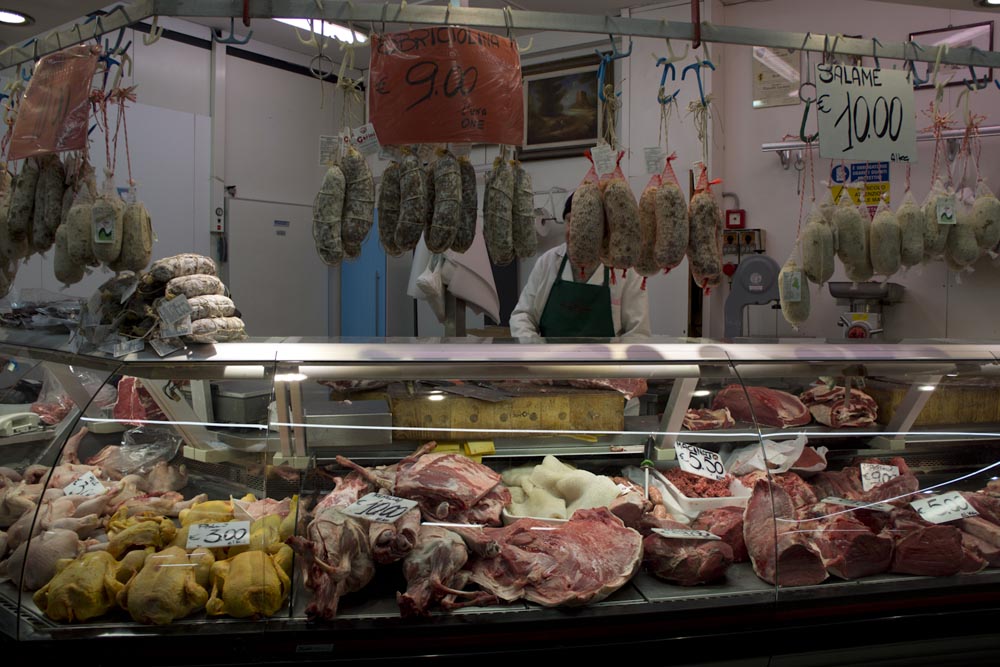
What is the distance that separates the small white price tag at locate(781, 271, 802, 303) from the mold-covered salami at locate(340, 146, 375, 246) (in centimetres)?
161

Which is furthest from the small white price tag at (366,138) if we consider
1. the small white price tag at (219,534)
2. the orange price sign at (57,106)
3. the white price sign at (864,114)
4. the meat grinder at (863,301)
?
the meat grinder at (863,301)

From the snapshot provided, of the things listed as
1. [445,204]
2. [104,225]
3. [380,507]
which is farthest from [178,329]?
[445,204]

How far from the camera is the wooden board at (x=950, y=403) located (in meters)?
2.76

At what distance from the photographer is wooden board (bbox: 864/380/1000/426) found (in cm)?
276

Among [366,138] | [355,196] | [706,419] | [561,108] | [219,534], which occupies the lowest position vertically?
[219,534]

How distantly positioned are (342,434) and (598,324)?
2.59 m

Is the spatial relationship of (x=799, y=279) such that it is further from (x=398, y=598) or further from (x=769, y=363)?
(x=398, y=598)

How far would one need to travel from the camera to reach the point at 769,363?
2.53 metres

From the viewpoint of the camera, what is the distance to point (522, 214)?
102 inches

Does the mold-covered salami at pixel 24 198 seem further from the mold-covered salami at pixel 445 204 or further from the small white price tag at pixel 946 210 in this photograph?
the small white price tag at pixel 946 210

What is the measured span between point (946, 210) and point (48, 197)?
136 inches

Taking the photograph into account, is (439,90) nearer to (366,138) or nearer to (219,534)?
(366,138)

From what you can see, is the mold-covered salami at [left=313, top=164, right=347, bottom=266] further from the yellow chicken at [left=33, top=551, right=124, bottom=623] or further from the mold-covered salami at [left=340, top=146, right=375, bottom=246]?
the yellow chicken at [left=33, top=551, right=124, bottom=623]

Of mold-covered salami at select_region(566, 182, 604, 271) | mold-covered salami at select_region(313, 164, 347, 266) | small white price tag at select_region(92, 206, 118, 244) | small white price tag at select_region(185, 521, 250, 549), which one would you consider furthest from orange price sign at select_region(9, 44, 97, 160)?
mold-covered salami at select_region(566, 182, 604, 271)
